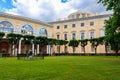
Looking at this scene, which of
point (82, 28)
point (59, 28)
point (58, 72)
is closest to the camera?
point (58, 72)

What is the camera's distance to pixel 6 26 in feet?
188

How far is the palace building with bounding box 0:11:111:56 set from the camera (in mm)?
58691

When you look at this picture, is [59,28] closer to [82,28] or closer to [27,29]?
[82,28]

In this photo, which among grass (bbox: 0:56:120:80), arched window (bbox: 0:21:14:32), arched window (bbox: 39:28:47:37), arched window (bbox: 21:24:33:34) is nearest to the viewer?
grass (bbox: 0:56:120:80)

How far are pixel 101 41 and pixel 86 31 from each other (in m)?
13.7

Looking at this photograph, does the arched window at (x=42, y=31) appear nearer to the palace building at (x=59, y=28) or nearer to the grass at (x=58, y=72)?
the palace building at (x=59, y=28)

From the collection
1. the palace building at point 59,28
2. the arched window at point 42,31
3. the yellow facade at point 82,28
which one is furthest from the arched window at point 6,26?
the yellow facade at point 82,28

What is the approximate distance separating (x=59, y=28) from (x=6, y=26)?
2195 centimetres

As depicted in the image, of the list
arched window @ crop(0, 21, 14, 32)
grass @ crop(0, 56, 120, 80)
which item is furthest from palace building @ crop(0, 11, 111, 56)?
grass @ crop(0, 56, 120, 80)

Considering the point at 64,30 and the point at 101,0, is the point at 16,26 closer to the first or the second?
the point at 64,30

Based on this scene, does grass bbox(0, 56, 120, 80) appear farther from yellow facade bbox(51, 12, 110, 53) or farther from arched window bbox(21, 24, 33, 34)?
yellow facade bbox(51, 12, 110, 53)

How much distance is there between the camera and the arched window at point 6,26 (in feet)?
182

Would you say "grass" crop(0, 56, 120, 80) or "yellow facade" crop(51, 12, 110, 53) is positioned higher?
"yellow facade" crop(51, 12, 110, 53)

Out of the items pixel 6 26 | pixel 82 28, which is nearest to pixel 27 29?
pixel 6 26
